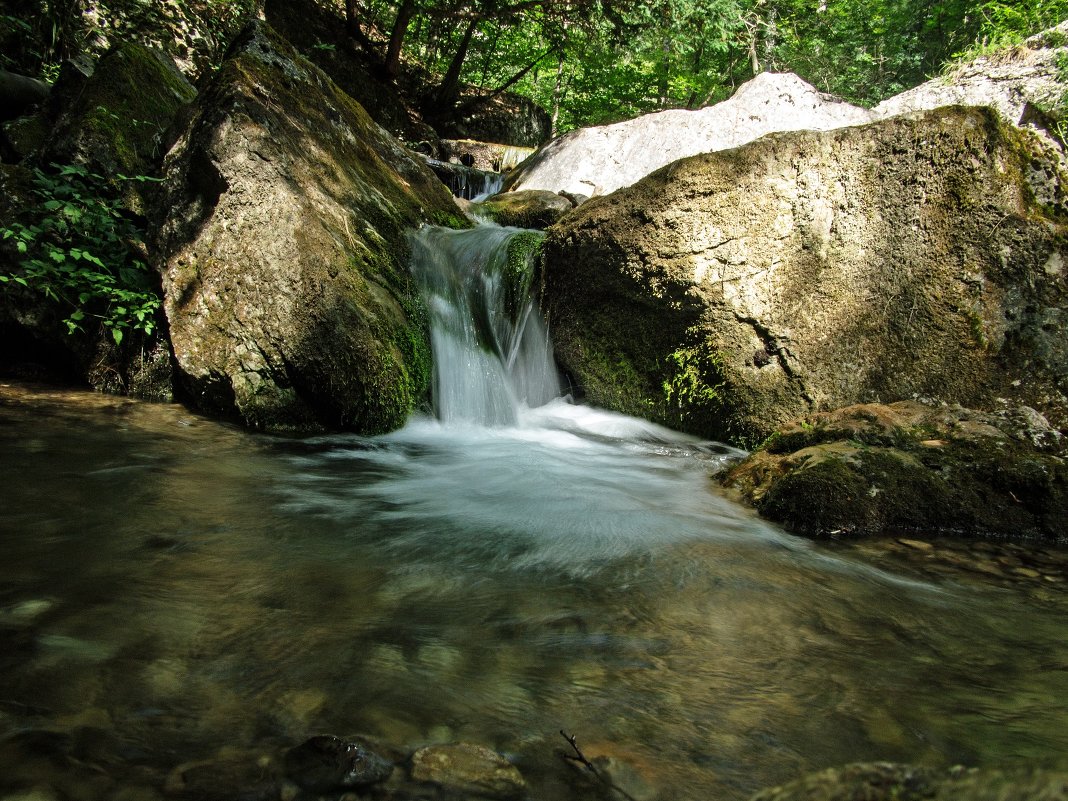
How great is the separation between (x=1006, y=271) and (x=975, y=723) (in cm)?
395

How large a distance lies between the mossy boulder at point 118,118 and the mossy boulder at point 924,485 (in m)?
5.71

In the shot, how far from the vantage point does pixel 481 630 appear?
6.34 ft

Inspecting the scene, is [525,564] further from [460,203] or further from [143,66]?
[143,66]

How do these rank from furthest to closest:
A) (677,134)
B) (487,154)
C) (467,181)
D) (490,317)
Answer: (487,154) < (467,181) < (677,134) < (490,317)

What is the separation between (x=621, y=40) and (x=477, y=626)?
505 inches

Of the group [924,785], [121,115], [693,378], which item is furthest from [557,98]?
[924,785]

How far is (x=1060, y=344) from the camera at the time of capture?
4.25 m

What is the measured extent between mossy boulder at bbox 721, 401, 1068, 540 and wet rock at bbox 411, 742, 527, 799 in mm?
2468

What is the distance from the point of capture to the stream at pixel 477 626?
1.34 meters

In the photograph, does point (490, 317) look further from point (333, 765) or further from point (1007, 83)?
point (1007, 83)

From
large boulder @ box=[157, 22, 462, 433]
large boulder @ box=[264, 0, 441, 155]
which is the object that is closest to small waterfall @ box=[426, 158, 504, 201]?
large boulder @ box=[264, 0, 441, 155]

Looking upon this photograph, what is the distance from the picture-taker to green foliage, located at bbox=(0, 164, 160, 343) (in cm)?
477

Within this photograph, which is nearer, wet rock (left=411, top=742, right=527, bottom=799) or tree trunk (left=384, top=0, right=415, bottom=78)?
wet rock (left=411, top=742, right=527, bottom=799)

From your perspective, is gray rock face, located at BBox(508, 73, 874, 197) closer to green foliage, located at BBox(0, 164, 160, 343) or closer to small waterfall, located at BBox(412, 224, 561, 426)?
small waterfall, located at BBox(412, 224, 561, 426)
